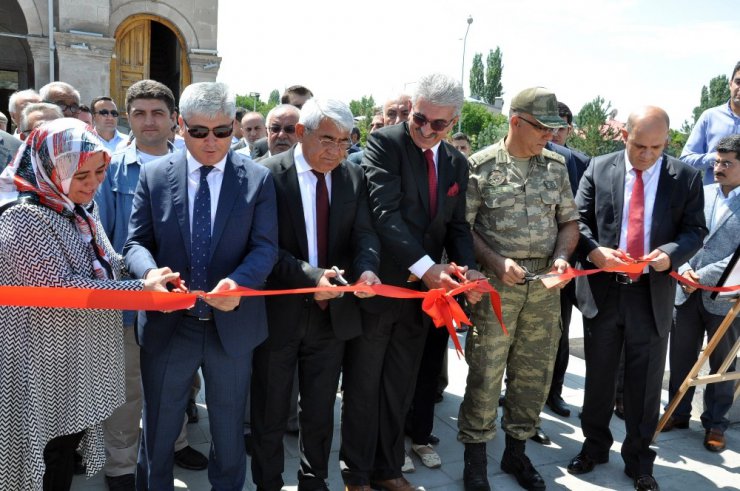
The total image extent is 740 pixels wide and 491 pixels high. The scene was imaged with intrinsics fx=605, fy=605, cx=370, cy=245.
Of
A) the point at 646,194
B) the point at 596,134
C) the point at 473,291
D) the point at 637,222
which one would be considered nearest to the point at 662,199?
the point at 646,194

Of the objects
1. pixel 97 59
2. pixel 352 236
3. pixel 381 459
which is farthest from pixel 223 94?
pixel 97 59

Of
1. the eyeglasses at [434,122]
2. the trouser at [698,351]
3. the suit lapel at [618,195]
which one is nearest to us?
the eyeglasses at [434,122]

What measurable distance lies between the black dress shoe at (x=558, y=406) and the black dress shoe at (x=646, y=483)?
4.02ft

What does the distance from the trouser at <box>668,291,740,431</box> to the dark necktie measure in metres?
3.88

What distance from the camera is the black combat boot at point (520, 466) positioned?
12.7ft

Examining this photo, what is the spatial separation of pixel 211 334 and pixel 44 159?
111cm

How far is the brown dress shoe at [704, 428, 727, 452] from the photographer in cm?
463

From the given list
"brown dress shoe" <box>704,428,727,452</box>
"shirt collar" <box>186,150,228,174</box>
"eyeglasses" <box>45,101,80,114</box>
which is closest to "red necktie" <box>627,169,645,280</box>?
"brown dress shoe" <box>704,428,727,452</box>

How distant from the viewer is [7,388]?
2.57 m

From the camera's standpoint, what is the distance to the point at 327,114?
125 inches

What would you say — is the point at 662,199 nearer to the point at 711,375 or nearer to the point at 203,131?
the point at 711,375

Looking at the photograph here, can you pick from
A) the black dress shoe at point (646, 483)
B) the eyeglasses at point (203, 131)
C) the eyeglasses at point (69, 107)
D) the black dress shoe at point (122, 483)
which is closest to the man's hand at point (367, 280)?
the eyeglasses at point (203, 131)

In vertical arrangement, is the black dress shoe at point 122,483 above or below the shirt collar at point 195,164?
below

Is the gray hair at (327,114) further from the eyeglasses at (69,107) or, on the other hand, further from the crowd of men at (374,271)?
the eyeglasses at (69,107)
